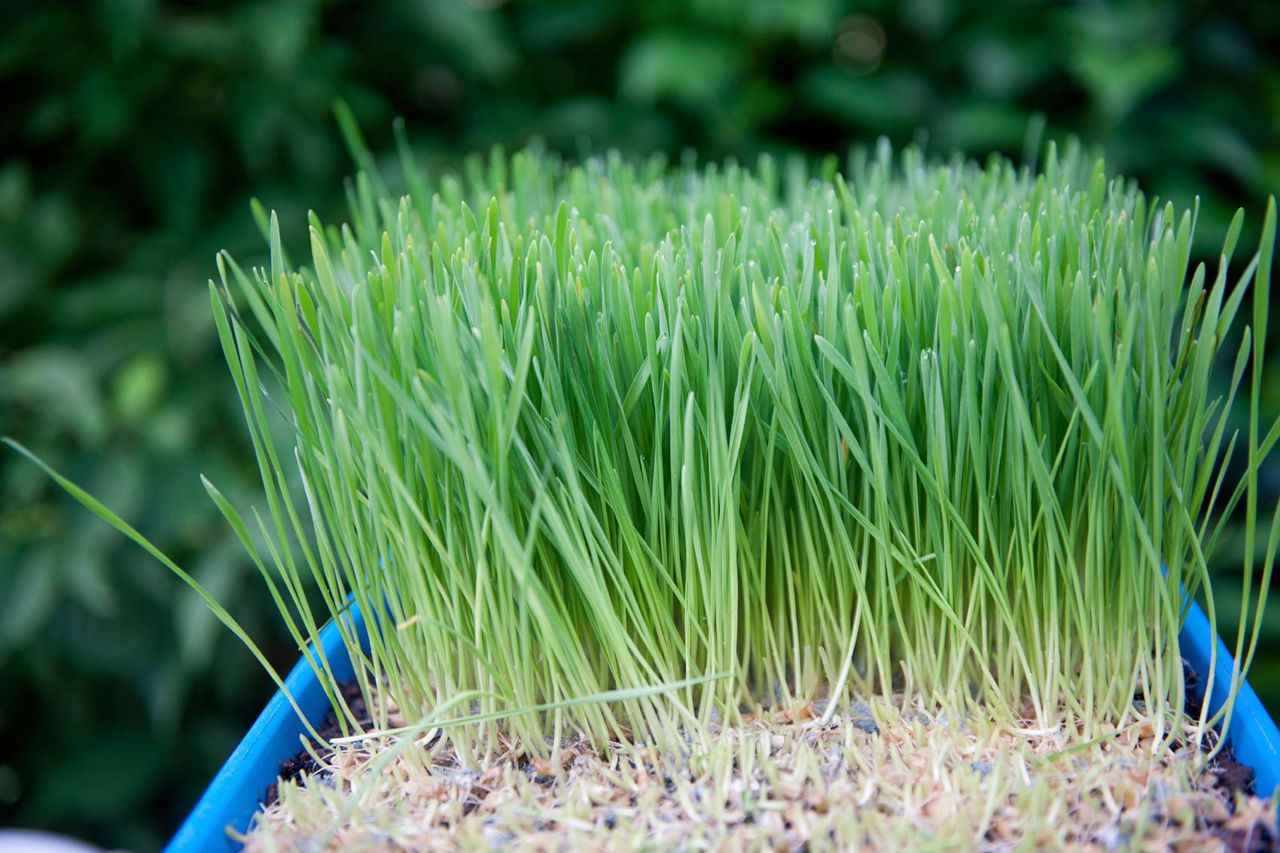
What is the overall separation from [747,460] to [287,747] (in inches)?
10.1

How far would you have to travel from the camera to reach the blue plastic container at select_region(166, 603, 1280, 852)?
1.30 feet

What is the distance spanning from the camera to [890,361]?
0.43m

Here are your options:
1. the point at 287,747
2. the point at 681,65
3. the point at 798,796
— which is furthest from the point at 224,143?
the point at 798,796

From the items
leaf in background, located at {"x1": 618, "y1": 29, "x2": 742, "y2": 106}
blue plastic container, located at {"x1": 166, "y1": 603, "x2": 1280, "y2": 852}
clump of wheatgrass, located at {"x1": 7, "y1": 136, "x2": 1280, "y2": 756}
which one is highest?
leaf in background, located at {"x1": 618, "y1": 29, "x2": 742, "y2": 106}

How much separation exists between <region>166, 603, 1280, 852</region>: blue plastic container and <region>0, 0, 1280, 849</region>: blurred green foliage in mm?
503

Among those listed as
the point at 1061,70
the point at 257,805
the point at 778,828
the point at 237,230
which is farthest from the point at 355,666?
the point at 1061,70

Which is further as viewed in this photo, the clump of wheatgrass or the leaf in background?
the leaf in background

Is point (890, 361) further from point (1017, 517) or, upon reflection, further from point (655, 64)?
point (655, 64)

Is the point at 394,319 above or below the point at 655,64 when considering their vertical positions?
below

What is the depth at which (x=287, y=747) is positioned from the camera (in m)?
0.46

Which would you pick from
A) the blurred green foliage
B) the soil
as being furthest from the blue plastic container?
the blurred green foliage

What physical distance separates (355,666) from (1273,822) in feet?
1.25

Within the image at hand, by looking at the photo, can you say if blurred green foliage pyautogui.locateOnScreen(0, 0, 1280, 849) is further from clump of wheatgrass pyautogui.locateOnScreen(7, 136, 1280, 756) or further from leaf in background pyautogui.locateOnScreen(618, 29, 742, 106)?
clump of wheatgrass pyautogui.locateOnScreen(7, 136, 1280, 756)

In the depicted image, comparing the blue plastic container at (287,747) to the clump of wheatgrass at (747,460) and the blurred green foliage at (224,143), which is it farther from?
the blurred green foliage at (224,143)
